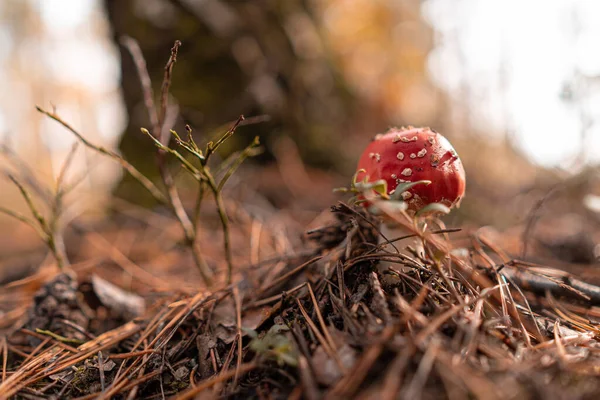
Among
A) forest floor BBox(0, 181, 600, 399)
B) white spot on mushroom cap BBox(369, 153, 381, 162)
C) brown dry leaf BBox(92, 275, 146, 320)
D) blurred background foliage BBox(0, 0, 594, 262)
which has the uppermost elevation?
blurred background foliage BBox(0, 0, 594, 262)

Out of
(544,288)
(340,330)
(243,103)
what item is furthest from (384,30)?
(340,330)

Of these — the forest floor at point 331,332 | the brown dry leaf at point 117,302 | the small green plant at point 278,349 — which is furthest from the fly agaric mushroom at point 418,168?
the brown dry leaf at point 117,302

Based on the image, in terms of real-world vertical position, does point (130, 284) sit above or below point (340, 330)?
above

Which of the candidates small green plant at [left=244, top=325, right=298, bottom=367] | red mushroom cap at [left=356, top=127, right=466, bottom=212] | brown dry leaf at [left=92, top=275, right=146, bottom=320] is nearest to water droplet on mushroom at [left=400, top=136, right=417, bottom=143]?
red mushroom cap at [left=356, top=127, right=466, bottom=212]

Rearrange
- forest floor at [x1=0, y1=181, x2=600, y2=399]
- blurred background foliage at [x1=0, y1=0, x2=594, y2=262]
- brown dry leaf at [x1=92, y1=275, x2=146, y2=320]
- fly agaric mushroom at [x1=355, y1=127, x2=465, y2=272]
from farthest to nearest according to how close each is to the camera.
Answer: blurred background foliage at [x1=0, y1=0, x2=594, y2=262]
brown dry leaf at [x1=92, y1=275, x2=146, y2=320]
fly agaric mushroom at [x1=355, y1=127, x2=465, y2=272]
forest floor at [x1=0, y1=181, x2=600, y2=399]

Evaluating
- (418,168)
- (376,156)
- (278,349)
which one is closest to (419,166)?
(418,168)

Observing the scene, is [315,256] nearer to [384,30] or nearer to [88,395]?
[88,395]

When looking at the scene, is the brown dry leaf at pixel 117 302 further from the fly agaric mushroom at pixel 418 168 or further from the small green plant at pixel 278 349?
the fly agaric mushroom at pixel 418 168

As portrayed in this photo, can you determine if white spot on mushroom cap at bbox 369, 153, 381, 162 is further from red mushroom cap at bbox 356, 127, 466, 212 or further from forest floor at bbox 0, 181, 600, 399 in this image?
forest floor at bbox 0, 181, 600, 399
